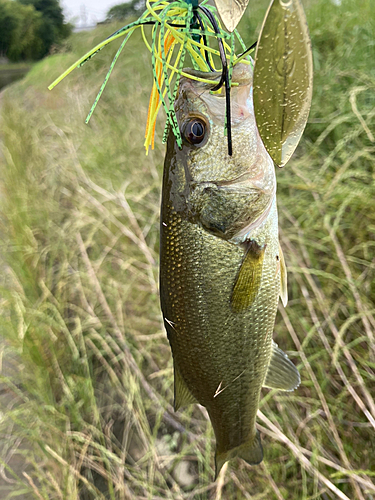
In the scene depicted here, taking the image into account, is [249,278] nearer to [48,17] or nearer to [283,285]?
[283,285]

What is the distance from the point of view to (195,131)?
63cm

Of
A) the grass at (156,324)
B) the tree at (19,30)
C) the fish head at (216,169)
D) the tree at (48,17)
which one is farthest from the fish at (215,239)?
the tree at (19,30)

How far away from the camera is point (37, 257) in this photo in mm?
2186

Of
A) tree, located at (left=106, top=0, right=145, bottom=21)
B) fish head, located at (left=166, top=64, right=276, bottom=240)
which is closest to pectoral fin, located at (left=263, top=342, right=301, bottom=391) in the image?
fish head, located at (left=166, top=64, right=276, bottom=240)

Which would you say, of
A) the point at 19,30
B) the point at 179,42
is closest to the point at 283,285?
the point at 179,42

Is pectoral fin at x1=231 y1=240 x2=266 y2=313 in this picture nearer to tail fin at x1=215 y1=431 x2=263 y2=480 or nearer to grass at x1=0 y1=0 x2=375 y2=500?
tail fin at x1=215 y1=431 x2=263 y2=480

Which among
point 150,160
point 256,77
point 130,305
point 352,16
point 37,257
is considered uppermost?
point 352,16

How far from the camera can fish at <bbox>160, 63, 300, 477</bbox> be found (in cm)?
62

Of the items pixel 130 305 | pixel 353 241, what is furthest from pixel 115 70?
pixel 353 241

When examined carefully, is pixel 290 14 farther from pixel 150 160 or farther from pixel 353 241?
pixel 150 160

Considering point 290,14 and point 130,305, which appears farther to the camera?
point 130,305

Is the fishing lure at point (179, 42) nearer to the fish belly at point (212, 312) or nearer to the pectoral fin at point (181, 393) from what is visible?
the fish belly at point (212, 312)

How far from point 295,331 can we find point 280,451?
530mm

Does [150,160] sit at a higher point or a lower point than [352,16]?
lower
